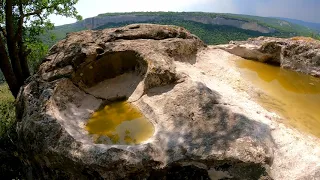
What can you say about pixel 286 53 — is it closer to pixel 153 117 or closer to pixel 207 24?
pixel 153 117

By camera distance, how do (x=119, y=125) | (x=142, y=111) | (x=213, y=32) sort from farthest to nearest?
(x=213, y=32) → (x=142, y=111) → (x=119, y=125)

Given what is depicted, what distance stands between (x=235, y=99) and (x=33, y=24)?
1173 cm

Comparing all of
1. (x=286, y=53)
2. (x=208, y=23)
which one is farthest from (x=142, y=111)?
(x=208, y=23)

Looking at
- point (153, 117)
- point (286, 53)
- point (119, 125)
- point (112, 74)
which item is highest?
point (286, 53)

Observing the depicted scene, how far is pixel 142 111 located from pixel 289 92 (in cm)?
571

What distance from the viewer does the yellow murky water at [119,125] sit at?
8602 mm

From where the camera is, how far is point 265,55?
15.5m

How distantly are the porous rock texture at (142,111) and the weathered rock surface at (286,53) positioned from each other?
3862 mm

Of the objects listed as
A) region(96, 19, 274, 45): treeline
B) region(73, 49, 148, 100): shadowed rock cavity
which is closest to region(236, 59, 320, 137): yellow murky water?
region(73, 49, 148, 100): shadowed rock cavity

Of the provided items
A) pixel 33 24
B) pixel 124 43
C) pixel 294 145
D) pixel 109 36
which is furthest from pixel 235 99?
pixel 33 24

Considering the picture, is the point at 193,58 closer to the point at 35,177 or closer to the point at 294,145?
the point at 294,145

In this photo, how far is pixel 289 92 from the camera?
11.7 metres

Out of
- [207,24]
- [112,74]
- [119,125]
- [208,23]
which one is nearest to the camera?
[119,125]

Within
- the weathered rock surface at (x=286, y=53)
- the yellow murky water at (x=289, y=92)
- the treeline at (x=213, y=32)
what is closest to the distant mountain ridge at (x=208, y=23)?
the treeline at (x=213, y=32)
